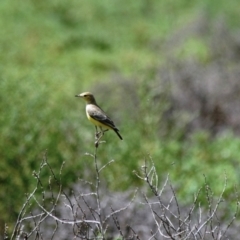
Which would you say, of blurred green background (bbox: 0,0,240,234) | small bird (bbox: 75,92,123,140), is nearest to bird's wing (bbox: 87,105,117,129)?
small bird (bbox: 75,92,123,140)

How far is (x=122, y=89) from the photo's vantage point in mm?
19703

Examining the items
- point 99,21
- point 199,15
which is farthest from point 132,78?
point 99,21

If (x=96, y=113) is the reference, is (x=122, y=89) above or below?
below

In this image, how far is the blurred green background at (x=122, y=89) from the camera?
1223cm

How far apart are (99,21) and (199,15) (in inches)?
176

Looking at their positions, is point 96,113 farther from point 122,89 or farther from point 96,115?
point 122,89

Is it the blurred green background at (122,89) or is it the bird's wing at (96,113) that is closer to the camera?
the bird's wing at (96,113)

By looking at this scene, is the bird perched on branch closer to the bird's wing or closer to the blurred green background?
the bird's wing

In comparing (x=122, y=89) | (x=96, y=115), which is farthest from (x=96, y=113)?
(x=122, y=89)

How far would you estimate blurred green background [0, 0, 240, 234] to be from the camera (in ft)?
40.1

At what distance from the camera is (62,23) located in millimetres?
32000

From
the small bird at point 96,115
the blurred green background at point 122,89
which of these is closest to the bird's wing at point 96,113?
the small bird at point 96,115

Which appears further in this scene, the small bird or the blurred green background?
the blurred green background

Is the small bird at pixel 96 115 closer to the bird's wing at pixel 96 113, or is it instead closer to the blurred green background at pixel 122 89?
the bird's wing at pixel 96 113
